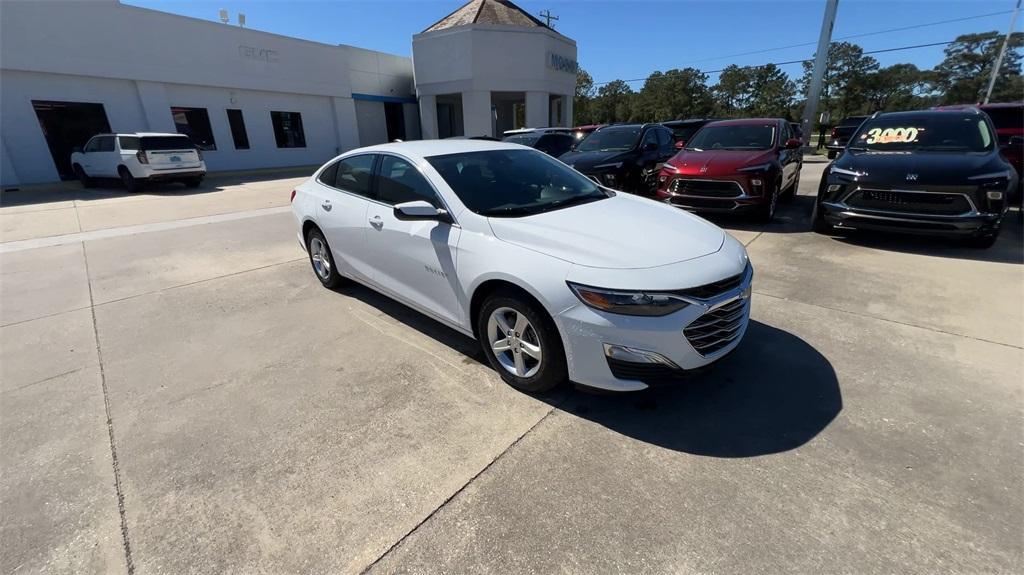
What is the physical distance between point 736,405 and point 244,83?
74.8 ft

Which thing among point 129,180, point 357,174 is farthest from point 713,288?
point 129,180

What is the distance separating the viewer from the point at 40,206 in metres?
11.7

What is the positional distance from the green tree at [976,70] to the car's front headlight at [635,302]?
82.9m

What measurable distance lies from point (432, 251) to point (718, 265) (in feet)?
6.19

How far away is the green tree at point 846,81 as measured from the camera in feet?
170

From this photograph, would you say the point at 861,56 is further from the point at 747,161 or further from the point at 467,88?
the point at 747,161

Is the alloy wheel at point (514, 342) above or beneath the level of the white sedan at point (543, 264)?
beneath

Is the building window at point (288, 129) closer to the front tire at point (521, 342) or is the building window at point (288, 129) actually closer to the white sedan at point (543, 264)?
the white sedan at point (543, 264)

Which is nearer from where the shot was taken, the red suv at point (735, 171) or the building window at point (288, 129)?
the red suv at point (735, 171)

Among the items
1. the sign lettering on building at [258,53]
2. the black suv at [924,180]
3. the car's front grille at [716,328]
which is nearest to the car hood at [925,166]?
the black suv at [924,180]

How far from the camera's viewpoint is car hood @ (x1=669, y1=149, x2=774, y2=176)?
7.16 m

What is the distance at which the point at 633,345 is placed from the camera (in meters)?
2.46

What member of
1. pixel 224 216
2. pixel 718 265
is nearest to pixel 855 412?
pixel 718 265

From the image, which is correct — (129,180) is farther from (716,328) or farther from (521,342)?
(716,328)
